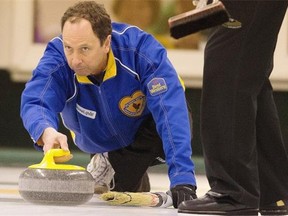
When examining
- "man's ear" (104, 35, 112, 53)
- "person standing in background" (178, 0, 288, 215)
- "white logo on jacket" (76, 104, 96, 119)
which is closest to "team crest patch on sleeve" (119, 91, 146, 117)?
"white logo on jacket" (76, 104, 96, 119)

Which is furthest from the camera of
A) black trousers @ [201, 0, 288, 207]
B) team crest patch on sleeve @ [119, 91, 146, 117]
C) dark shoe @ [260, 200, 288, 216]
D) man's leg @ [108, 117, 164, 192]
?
man's leg @ [108, 117, 164, 192]

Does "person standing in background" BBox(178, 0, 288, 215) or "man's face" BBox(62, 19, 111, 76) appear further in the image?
"man's face" BBox(62, 19, 111, 76)

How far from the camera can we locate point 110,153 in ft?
11.7

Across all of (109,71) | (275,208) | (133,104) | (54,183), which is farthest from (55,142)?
(275,208)

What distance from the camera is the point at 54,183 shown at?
265cm

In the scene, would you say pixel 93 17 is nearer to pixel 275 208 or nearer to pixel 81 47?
pixel 81 47

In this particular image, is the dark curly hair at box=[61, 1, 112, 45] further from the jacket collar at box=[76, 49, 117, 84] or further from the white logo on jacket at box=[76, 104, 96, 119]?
the white logo on jacket at box=[76, 104, 96, 119]

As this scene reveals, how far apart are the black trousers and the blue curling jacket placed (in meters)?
0.49

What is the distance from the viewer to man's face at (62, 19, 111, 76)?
114 inches

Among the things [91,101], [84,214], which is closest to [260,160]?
[84,214]

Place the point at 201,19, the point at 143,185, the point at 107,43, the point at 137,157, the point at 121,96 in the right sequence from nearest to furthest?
1. the point at 201,19
2. the point at 107,43
3. the point at 121,96
4. the point at 137,157
5. the point at 143,185

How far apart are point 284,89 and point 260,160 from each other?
4244 mm

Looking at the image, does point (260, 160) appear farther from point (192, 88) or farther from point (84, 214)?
point (192, 88)

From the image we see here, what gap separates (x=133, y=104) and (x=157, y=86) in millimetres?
213
